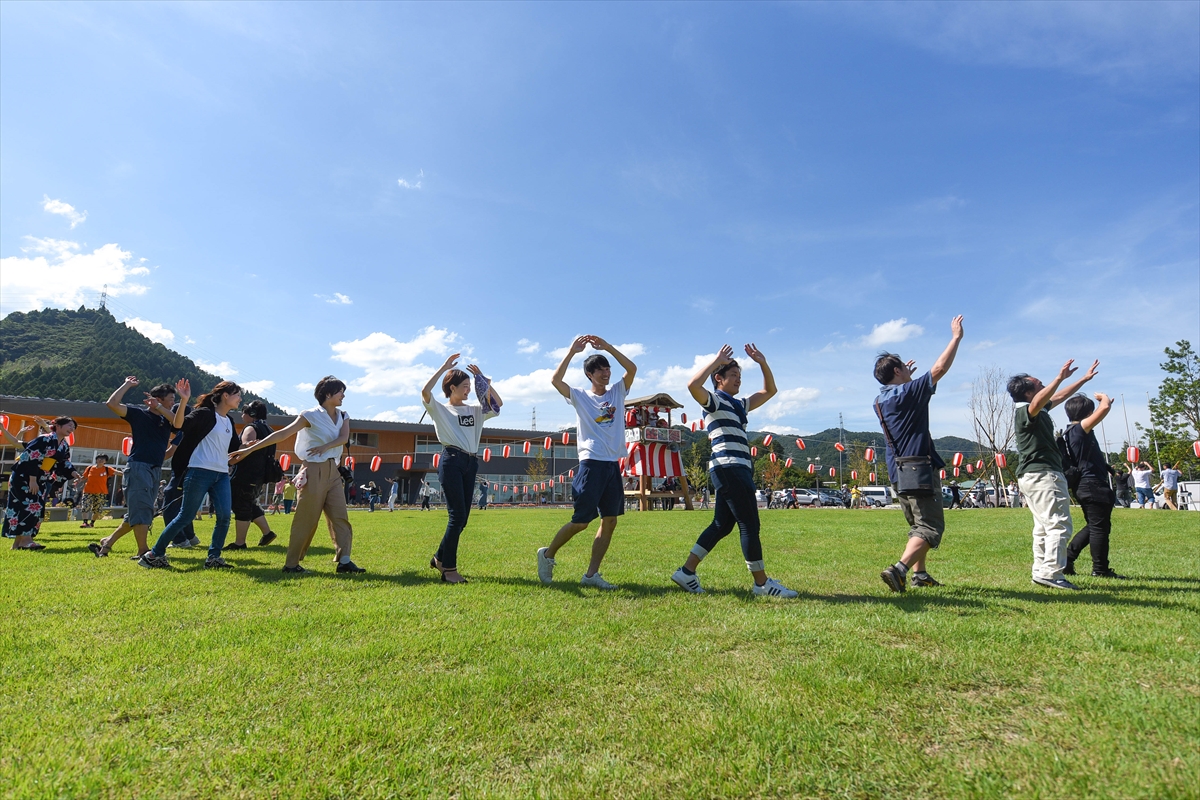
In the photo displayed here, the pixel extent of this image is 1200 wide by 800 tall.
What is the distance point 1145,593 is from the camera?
4633 mm

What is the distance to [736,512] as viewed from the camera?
4.76 m

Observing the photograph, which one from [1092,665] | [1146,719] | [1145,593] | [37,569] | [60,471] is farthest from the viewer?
[60,471]

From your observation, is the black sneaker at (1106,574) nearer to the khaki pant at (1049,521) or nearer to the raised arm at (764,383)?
the khaki pant at (1049,521)

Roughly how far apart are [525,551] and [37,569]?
4.94m

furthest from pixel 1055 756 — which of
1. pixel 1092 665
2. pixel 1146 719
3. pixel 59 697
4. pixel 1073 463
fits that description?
pixel 1073 463

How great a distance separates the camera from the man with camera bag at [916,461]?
4723mm

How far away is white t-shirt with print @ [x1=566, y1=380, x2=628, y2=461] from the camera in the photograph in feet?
17.1

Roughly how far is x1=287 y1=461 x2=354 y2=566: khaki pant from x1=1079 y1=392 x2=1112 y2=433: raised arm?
7.37 meters

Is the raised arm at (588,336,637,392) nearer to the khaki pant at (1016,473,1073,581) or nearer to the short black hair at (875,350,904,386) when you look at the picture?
the short black hair at (875,350,904,386)

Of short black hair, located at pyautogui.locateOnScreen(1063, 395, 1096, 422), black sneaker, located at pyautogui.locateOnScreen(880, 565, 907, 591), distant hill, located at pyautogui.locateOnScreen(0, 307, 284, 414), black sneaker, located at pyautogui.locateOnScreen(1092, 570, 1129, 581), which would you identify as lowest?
black sneaker, located at pyautogui.locateOnScreen(1092, 570, 1129, 581)

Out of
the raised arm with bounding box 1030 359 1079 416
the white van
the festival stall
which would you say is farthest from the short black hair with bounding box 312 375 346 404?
the white van

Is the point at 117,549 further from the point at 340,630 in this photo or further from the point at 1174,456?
the point at 1174,456

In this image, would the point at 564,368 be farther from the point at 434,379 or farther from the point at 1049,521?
the point at 1049,521

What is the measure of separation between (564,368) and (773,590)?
248 centimetres
